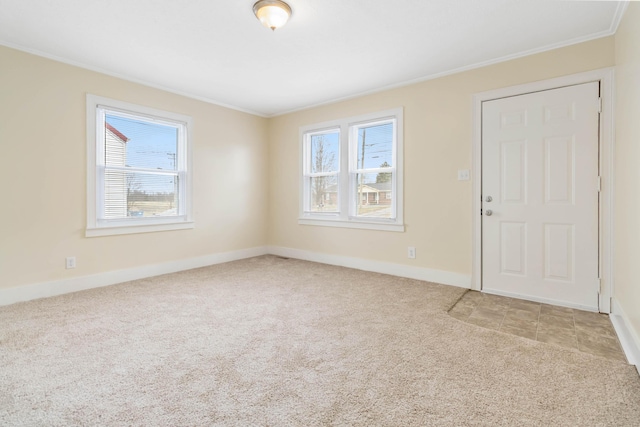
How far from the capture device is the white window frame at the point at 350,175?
13.3 feet

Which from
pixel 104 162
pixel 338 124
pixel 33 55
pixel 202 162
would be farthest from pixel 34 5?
pixel 338 124

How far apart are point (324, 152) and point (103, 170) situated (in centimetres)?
297

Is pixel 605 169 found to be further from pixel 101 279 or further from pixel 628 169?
pixel 101 279

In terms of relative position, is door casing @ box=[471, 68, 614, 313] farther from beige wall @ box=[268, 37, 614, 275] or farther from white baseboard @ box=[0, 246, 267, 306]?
white baseboard @ box=[0, 246, 267, 306]

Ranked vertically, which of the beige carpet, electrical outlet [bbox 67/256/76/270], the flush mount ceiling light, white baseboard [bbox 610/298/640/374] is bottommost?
the beige carpet

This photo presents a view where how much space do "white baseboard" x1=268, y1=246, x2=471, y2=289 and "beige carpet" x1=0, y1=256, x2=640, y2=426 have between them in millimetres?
647

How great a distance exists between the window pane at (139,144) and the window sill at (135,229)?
2.52ft

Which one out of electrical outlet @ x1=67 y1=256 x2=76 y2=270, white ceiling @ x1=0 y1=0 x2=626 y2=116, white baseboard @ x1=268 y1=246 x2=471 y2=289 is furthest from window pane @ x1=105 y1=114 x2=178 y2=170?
white baseboard @ x1=268 y1=246 x2=471 y2=289

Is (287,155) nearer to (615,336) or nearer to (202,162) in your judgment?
(202,162)

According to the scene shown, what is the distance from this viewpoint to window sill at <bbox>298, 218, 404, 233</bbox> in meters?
4.13

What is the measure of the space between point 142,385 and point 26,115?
301 cm

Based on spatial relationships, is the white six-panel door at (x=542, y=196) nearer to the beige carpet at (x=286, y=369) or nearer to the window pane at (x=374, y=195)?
the beige carpet at (x=286, y=369)

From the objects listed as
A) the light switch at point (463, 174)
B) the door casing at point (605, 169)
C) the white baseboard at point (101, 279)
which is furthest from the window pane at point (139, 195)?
the door casing at point (605, 169)

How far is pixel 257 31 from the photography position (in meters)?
2.74
